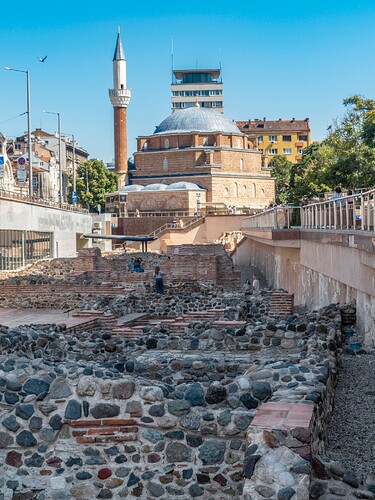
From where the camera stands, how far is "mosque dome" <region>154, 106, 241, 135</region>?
3295 inches

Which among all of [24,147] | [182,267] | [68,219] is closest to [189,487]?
[182,267]

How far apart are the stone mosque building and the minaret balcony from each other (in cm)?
354

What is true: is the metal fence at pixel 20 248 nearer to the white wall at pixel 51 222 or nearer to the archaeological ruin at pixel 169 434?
the white wall at pixel 51 222

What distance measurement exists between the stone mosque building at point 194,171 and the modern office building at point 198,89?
44460 mm

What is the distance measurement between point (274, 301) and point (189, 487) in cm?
1123

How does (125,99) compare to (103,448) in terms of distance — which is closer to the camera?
(103,448)

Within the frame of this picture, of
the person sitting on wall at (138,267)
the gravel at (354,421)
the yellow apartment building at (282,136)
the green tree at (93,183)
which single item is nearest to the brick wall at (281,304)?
the gravel at (354,421)

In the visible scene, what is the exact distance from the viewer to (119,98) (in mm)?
82125

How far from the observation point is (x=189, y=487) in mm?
6297

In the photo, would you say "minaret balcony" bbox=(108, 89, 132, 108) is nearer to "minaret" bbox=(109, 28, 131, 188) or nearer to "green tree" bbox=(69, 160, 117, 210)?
"minaret" bbox=(109, 28, 131, 188)

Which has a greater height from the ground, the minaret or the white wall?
the minaret

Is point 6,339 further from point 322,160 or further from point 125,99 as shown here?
point 125,99

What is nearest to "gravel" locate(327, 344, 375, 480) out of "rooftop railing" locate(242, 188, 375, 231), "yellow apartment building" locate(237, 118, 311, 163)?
"rooftop railing" locate(242, 188, 375, 231)

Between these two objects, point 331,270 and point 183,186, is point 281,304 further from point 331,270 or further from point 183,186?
point 183,186
